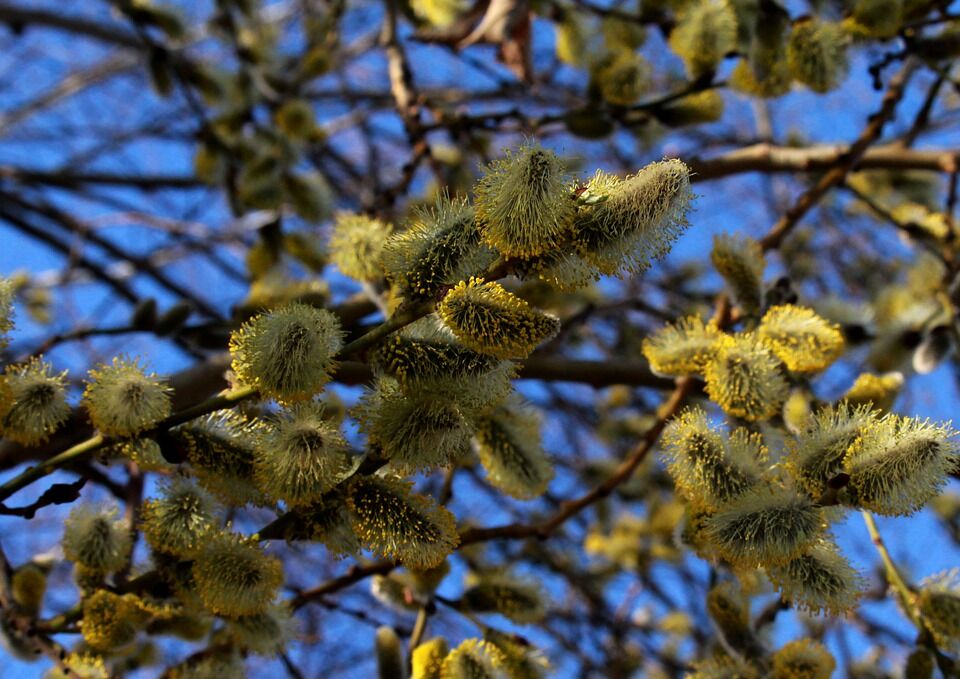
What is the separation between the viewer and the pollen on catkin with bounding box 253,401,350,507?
4.01 ft

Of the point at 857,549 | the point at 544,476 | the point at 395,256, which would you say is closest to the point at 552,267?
the point at 395,256

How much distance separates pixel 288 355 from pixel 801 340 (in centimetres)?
→ 96

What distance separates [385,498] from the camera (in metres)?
1.28

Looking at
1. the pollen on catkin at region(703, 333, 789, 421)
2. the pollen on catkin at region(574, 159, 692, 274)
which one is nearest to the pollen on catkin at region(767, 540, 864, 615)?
the pollen on catkin at region(703, 333, 789, 421)

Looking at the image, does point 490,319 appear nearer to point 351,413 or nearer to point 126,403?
point 351,413

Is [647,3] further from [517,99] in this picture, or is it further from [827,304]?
[517,99]

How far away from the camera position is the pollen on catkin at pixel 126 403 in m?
1.29

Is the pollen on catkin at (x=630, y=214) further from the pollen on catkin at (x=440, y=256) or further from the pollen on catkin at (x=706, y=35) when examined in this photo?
the pollen on catkin at (x=706, y=35)

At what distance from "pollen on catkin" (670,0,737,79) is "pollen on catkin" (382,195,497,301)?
127 cm

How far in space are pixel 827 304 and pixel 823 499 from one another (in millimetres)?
1122

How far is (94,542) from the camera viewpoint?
5.08 ft

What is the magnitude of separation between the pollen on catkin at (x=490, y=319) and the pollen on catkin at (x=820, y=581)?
537 millimetres

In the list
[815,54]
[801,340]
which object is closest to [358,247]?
[801,340]

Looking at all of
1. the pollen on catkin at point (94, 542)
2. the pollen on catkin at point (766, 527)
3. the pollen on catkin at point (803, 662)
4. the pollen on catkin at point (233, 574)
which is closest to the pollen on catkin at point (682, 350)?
the pollen on catkin at point (766, 527)
